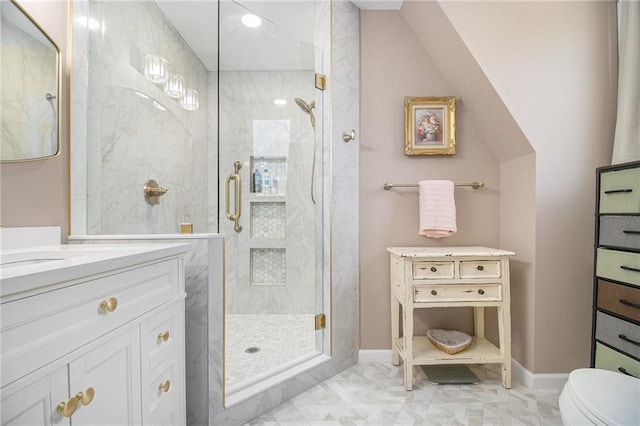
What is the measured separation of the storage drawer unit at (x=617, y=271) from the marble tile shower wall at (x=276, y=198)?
1.50 meters

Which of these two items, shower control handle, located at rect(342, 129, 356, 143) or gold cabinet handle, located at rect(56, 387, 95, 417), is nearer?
gold cabinet handle, located at rect(56, 387, 95, 417)

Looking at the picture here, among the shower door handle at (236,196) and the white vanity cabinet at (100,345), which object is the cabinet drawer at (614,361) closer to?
the white vanity cabinet at (100,345)

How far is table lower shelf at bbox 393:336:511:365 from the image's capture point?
1.74 metres

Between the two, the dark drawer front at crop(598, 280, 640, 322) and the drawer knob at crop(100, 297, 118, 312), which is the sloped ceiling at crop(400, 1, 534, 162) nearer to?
the dark drawer front at crop(598, 280, 640, 322)

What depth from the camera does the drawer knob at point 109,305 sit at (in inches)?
29.5

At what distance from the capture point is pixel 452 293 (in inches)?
68.3

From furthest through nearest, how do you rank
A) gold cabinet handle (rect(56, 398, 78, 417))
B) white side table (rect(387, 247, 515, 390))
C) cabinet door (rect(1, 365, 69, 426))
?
1. white side table (rect(387, 247, 515, 390))
2. gold cabinet handle (rect(56, 398, 78, 417))
3. cabinet door (rect(1, 365, 69, 426))

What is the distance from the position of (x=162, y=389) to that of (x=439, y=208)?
1741 mm

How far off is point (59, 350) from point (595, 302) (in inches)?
79.4

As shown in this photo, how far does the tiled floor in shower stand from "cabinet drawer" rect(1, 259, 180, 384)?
0.70 meters

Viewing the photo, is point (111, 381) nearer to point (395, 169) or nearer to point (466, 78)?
point (395, 169)

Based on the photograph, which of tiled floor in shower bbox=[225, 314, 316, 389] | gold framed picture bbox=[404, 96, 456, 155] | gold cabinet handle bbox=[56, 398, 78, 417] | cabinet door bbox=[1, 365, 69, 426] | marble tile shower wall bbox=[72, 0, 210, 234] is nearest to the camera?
cabinet door bbox=[1, 365, 69, 426]

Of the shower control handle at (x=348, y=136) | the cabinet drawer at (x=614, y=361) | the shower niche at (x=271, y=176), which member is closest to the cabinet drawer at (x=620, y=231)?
the cabinet drawer at (x=614, y=361)

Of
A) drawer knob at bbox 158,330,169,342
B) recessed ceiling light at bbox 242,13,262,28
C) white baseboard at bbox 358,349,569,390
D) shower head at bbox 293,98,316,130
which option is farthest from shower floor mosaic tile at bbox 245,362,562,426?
recessed ceiling light at bbox 242,13,262,28
